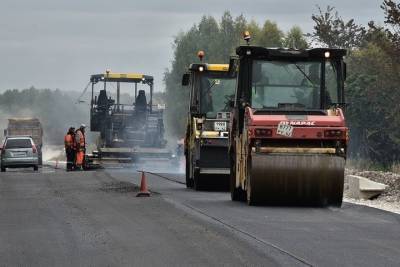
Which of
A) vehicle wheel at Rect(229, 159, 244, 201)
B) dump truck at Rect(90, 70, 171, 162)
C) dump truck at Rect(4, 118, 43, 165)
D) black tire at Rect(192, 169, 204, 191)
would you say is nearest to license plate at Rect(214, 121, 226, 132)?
black tire at Rect(192, 169, 204, 191)

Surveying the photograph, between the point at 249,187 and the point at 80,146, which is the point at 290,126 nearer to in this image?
the point at 249,187

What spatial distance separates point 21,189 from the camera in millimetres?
26516

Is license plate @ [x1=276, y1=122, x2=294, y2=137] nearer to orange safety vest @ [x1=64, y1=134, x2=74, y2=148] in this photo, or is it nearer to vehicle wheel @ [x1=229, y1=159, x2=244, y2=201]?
vehicle wheel @ [x1=229, y1=159, x2=244, y2=201]

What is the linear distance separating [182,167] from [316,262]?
1280 inches

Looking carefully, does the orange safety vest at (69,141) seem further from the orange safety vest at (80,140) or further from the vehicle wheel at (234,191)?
the vehicle wheel at (234,191)

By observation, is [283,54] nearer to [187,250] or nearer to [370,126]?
[187,250]

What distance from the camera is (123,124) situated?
4309 cm

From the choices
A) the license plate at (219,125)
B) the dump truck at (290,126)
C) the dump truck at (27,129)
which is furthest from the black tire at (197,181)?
the dump truck at (27,129)

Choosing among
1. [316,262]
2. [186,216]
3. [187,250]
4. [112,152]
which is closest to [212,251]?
[187,250]

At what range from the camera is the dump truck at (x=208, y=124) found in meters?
25.2

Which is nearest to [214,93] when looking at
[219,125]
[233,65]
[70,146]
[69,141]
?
[219,125]

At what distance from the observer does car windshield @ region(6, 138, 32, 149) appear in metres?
46.8

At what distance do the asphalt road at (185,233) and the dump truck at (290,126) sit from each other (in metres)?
0.44

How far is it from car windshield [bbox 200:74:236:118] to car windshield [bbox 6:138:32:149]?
21997 mm
